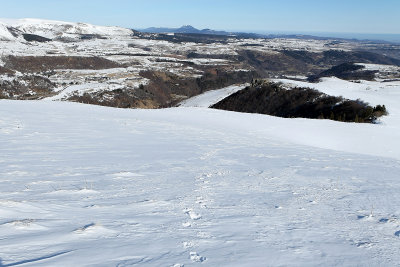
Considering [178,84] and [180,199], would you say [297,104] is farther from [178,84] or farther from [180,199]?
[178,84]

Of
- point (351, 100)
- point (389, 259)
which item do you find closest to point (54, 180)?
point (389, 259)

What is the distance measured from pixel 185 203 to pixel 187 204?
66mm

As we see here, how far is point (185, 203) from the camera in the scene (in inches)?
238

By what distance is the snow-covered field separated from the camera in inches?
157

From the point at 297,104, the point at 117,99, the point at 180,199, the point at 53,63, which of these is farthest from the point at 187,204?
the point at 53,63

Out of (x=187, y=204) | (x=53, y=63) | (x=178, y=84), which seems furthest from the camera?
(x=53, y=63)

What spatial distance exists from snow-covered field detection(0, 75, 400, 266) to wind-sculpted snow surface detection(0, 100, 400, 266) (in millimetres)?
24

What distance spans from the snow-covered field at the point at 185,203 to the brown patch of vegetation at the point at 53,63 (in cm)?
11268

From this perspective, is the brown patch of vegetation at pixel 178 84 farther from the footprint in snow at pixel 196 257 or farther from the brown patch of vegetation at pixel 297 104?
the footprint in snow at pixel 196 257

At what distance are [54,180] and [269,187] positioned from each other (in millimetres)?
4657

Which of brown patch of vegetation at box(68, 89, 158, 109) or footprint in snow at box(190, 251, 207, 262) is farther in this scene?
brown patch of vegetation at box(68, 89, 158, 109)

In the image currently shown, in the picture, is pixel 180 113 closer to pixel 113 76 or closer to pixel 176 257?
pixel 176 257

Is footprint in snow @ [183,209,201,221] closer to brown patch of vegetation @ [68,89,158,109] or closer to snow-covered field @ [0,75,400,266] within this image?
snow-covered field @ [0,75,400,266]

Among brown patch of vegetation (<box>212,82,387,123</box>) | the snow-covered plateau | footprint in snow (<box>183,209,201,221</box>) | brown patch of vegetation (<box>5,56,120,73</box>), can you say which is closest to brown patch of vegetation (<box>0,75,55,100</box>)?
brown patch of vegetation (<box>5,56,120,73</box>)
